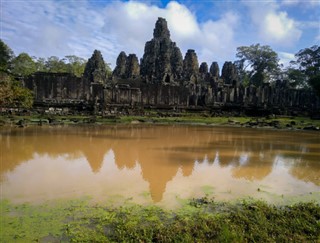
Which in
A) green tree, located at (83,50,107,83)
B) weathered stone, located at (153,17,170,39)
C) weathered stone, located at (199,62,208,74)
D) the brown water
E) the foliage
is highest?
weathered stone, located at (153,17,170,39)

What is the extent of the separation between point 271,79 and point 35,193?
62.6 metres

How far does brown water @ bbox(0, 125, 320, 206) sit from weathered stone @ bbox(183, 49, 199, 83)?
105ft

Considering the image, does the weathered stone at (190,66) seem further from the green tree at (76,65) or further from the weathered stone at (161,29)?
the green tree at (76,65)

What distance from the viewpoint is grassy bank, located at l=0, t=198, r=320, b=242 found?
4.42 m

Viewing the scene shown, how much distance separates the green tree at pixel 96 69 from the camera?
3834 cm

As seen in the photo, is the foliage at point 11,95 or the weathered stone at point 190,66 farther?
the weathered stone at point 190,66

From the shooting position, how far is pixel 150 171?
8641 millimetres

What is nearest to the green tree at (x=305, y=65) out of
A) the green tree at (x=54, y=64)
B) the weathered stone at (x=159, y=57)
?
the weathered stone at (x=159, y=57)

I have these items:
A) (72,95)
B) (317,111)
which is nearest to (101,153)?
(72,95)

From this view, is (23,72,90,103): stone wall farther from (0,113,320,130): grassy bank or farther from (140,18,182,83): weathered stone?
(140,18,182,83): weathered stone

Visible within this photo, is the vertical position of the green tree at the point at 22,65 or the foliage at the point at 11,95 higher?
the green tree at the point at 22,65

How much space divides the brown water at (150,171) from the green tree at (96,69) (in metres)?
24.7

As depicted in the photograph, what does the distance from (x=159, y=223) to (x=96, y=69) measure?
3594cm

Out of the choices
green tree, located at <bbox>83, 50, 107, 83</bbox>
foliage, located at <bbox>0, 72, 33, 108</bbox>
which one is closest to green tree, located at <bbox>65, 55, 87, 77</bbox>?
green tree, located at <bbox>83, 50, 107, 83</bbox>
